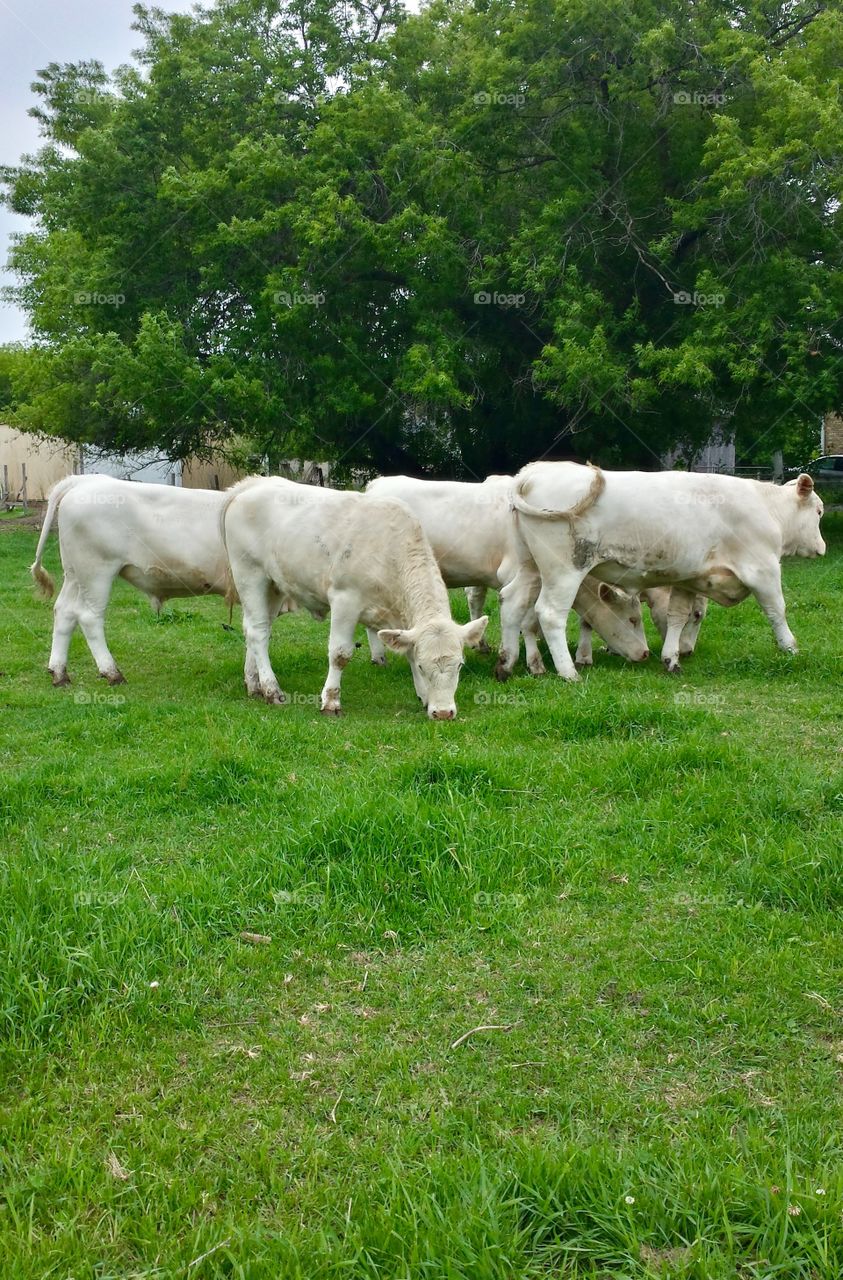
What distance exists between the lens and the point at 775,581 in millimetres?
9508

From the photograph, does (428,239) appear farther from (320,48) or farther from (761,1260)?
(761,1260)

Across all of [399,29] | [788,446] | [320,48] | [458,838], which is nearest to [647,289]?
[788,446]

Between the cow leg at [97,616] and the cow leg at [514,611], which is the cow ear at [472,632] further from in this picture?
the cow leg at [97,616]

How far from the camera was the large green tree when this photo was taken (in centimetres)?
1794

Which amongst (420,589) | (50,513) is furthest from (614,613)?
(50,513)

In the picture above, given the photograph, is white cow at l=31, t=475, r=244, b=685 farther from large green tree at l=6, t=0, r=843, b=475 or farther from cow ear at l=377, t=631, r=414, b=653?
large green tree at l=6, t=0, r=843, b=475

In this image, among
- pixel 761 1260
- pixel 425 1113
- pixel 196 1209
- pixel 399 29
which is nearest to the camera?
pixel 761 1260

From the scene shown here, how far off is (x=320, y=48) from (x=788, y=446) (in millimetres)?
13955

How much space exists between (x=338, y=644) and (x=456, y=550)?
223 centimetres

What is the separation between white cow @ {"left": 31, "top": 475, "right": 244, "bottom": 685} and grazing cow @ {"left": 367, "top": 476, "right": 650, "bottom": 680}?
1.89m

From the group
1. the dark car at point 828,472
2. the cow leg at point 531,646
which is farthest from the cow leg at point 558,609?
the dark car at point 828,472

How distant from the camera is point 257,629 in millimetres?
9148

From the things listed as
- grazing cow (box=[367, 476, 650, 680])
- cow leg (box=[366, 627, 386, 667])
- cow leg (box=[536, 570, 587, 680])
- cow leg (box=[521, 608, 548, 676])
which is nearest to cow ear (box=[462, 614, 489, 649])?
cow leg (box=[536, 570, 587, 680])

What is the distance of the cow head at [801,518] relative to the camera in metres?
9.98
